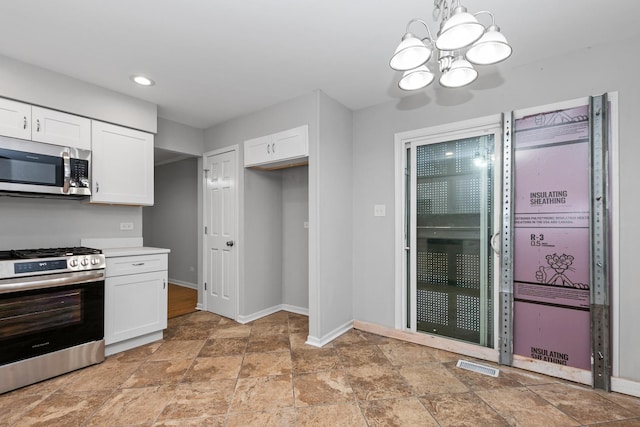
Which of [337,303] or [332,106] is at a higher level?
[332,106]

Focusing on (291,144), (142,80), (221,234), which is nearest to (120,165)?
(142,80)

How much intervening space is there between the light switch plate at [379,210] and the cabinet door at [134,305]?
2292 mm

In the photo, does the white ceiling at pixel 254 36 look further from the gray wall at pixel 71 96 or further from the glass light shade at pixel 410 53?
the glass light shade at pixel 410 53

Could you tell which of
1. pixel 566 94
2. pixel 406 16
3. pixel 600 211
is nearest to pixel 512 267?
pixel 600 211

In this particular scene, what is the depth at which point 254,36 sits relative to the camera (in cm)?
208

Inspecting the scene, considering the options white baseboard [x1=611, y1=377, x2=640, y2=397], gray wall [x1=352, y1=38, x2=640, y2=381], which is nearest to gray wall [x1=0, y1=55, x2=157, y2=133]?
gray wall [x1=352, y1=38, x2=640, y2=381]

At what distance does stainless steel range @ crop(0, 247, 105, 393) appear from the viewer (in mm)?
2062

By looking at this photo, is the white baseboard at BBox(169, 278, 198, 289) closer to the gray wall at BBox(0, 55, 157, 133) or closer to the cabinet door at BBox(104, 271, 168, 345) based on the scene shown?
the cabinet door at BBox(104, 271, 168, 345)

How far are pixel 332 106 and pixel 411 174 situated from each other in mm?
1088

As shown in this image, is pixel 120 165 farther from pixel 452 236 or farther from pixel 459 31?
pixel 452 236

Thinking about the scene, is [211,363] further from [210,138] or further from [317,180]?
[210,138]

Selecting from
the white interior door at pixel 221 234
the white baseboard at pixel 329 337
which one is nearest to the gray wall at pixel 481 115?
the white baseboard at pixel 329 337

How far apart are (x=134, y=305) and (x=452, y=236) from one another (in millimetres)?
3082

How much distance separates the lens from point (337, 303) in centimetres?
312
